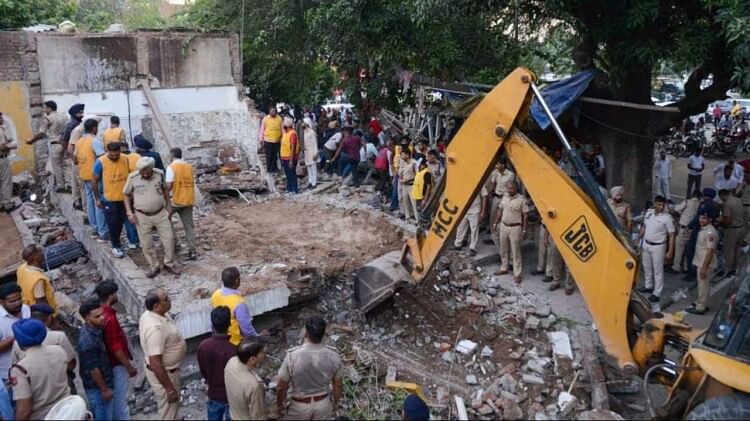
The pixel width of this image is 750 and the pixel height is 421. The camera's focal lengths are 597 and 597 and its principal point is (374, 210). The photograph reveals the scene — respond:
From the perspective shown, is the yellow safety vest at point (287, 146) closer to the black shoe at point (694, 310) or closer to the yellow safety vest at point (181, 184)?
the yellow safety vest at point (181, 184)

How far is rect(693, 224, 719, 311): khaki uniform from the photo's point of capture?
8.04 meters

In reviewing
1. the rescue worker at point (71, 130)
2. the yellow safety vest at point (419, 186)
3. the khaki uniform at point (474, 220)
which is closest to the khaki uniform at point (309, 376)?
the khaki uniform at point (474, 220)

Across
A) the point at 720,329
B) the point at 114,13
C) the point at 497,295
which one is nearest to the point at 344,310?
the point at 497,295

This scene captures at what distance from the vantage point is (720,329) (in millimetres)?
4875

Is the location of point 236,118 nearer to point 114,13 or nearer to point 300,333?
point 300,333

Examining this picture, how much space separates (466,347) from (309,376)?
110 inches

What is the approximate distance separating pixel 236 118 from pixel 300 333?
28.6 ft

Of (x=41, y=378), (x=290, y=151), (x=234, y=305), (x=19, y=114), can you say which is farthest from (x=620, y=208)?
(x=19, y=114)

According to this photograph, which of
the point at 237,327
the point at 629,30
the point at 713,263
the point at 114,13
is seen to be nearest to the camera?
the point at 237,327

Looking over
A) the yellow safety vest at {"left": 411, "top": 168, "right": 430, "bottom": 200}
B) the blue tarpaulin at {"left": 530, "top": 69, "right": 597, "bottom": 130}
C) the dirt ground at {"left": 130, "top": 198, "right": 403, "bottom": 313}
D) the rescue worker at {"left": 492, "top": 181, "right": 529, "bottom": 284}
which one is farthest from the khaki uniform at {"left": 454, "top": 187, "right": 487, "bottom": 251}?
the blue tarpaulin at {"left": 530, "top": 69, "right": 597, "bottom": 130}

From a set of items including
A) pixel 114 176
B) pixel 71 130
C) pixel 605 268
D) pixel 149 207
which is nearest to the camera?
pixel 605 268

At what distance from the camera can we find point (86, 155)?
8547 mm

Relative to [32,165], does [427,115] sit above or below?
above

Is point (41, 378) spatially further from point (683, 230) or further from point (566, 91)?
point (566, 91)
